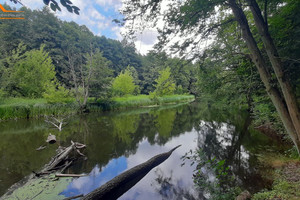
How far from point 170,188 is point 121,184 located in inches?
51.4

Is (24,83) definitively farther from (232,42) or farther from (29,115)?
(232,42)

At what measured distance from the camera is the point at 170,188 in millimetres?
3971

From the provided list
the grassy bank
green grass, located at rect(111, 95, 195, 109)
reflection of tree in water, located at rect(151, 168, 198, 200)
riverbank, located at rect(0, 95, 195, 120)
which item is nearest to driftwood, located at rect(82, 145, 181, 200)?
reflection of tree in water, located at rect(151, 168, 198, 200)

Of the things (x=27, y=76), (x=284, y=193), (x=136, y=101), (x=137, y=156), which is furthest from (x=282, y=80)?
(x=136, y=101)

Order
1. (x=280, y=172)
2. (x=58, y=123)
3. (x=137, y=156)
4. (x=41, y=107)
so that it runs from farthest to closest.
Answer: (x=41, y=107)
(x=58, y=123)
(x=137, y=156)
(x=280, y=172)

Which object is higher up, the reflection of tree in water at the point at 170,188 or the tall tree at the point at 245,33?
the tall tree at the point at 245,33

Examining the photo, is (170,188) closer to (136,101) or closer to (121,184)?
(121,184)

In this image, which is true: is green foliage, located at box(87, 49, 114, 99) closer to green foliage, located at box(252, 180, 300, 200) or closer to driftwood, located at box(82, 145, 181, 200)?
driftwood, located at box(82, 145, 181, 200)

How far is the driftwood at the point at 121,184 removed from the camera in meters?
3.04

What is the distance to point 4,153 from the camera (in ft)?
19.2

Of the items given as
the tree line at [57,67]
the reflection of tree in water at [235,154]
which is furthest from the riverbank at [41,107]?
the reflection of tree in water at [235,154]

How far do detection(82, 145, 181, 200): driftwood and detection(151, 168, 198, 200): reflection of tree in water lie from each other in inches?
16.8

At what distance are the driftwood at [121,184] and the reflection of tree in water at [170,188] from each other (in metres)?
0.43

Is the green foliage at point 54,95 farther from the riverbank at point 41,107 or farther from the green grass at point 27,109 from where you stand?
the green grass at point 27,109
